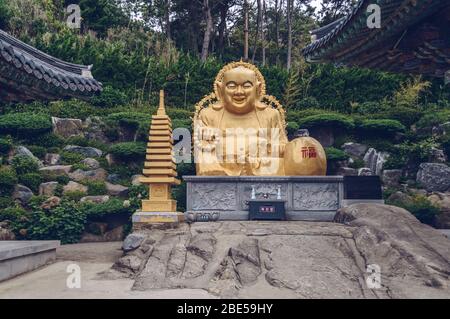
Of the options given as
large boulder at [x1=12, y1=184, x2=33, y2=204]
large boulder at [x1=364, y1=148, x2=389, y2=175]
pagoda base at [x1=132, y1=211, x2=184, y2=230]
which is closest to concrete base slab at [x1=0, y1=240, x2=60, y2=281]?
pagoda base at [x1=132, y1=211, x2=184, y2=230]

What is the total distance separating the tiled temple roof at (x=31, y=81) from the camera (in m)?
5.05

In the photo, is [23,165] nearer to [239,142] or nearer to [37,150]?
[37,150]

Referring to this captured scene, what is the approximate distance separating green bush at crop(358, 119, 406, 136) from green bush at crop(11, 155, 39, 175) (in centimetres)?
1090

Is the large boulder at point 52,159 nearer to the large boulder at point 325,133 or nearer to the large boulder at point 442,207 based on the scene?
the large boulder at point 325,133

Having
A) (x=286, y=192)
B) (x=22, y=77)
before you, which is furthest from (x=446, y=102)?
(x=22, y=77)

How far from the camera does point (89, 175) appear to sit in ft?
48.0

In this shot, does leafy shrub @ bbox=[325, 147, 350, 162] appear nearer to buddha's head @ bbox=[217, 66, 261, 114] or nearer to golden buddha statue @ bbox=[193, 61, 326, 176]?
golden buddha statue @ bbox=[193, 61, 326, 176]

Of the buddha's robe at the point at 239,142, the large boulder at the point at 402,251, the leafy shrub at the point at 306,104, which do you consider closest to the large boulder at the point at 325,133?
the leafy shrub at the point at 306,104

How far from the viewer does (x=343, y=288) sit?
6613 millimetres

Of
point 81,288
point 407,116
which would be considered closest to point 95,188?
point 81,288

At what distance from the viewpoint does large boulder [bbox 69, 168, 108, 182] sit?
14.5 metres

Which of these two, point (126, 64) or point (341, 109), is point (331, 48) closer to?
point (341, 109)

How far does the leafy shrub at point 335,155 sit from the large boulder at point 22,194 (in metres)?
9.05

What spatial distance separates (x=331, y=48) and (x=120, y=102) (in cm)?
1200
